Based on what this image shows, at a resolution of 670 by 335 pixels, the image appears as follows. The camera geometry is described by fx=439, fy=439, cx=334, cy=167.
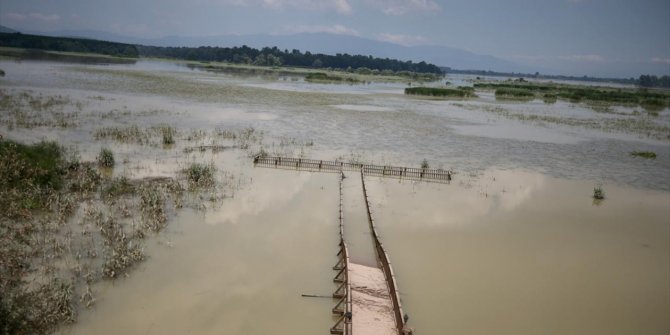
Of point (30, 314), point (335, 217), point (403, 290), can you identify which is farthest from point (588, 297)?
point (30, 314)

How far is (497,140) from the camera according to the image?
33094 mm

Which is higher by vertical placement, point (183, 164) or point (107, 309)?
point (183, 164)

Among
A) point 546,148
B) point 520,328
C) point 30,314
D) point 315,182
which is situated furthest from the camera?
point 546,148

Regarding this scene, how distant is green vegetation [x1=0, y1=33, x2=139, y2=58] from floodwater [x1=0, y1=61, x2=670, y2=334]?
357ft

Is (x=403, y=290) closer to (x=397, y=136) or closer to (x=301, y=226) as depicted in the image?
(x=301, y=226)

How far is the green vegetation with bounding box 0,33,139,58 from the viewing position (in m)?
117

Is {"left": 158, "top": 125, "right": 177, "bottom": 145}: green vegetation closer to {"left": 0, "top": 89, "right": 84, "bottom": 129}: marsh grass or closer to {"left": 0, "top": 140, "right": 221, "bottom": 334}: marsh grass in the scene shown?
{"left": 0, "top": 89, "right": 84, "bottom": 129}: marsh grass

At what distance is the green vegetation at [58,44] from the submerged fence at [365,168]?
127m

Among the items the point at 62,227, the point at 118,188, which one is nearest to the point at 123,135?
the point at 118,188

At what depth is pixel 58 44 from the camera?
123625 millimetres

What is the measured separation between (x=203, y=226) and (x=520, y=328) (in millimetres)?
9476

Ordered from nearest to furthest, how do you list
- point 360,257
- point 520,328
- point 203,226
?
point 520,328 < point 360,257 < point 203,226

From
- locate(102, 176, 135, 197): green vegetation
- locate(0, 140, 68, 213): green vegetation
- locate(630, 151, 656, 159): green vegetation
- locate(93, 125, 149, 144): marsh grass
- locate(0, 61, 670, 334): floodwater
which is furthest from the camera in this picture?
locate(630, 151, 656, 159): green vegetation

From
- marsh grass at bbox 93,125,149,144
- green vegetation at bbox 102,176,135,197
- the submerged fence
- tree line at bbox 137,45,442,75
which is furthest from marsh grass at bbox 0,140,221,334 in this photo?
tree line at bbox 137,45,442,75
